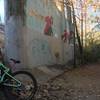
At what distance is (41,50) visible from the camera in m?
14.8

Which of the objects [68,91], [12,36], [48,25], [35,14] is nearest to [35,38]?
[35,14]

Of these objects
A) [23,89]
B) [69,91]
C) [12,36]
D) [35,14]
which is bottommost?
[69,91]

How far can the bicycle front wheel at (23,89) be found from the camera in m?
8.01

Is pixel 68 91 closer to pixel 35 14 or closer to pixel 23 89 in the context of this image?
pixel 23 89

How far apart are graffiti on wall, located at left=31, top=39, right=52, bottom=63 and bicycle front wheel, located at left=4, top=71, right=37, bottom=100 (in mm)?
5110

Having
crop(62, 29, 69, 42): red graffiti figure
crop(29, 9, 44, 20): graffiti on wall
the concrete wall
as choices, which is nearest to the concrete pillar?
the concrete wall

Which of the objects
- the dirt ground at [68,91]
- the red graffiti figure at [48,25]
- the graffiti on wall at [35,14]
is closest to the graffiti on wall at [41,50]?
the red graffiti figure at [48,25]

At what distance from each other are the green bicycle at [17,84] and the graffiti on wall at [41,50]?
5.15 m

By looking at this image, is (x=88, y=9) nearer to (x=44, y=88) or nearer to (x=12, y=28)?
(x=12, y=28)

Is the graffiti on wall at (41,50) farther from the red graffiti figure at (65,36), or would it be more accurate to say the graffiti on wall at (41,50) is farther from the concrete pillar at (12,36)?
the red graffiti figure at (65,36)

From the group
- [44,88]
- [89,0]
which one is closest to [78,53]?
[89,0]

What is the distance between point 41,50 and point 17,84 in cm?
663

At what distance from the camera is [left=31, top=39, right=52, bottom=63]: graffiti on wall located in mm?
13795

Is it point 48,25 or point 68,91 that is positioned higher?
point 48,25
